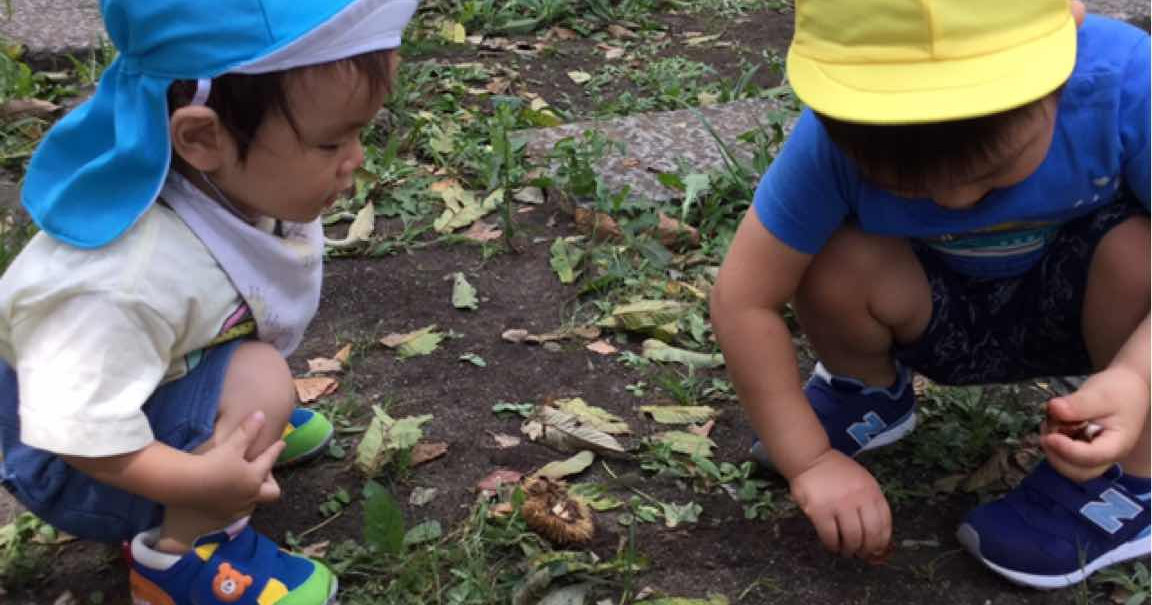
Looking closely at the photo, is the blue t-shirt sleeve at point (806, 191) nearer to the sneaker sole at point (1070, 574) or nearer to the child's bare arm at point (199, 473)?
the sneaker sole at point (1070, 574)

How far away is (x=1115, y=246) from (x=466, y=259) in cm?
144

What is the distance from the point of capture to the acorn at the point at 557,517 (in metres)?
2.14

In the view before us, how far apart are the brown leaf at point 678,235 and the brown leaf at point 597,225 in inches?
3.7

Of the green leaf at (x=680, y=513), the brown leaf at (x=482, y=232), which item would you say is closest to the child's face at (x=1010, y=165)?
the green leaf at (x=680, y=513)

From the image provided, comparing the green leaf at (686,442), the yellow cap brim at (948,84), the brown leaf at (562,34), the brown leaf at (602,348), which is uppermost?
the yellow cap brim at (948,84)

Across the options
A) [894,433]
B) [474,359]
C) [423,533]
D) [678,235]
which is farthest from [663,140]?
[423,533]

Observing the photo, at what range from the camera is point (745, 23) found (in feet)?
15.2

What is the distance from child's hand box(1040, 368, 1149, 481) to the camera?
69.4 inches

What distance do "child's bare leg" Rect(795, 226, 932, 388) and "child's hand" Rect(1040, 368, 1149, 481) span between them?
36 centimetres

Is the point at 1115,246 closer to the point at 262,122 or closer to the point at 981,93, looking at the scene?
the point at 981,93

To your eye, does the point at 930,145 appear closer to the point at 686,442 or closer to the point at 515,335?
the point at 686,442

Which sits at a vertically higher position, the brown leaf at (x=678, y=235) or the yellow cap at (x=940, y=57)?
the yellow cap at (x=940, y=57)

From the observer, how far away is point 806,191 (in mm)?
2043

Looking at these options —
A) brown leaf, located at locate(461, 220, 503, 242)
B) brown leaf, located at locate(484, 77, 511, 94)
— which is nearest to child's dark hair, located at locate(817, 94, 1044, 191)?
brown leaf, located at locate(461, 220, 503, 242)
